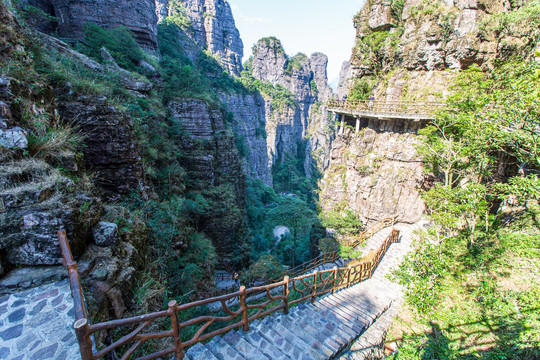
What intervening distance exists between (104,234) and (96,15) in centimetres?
1749

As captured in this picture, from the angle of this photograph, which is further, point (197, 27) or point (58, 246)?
point (197, 27)

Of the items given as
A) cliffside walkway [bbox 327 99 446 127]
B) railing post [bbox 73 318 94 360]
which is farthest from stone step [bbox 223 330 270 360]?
cliffside walkway [bbox 327 99 446 127]

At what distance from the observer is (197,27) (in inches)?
1464

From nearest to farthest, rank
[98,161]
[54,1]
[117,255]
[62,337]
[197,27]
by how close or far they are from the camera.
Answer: [62,337], [117,255], [98,161], [54,1], [197,27]

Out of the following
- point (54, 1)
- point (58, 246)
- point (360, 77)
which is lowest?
point (58, 246)

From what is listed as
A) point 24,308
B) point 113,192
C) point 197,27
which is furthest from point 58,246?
point 197,27

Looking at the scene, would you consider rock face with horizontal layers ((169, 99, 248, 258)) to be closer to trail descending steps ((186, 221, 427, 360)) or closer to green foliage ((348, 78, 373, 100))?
trail descending steps ((186, 221, 427, 360))

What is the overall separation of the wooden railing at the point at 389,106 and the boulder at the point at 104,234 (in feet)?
42.7

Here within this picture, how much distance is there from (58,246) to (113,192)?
383 centimetres

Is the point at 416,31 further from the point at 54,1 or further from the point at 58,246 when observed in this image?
the point at 54,1

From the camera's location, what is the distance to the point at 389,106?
1401cm

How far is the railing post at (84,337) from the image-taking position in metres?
1.56

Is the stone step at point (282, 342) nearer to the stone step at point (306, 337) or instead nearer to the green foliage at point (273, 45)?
the stone step at point (306, 337)

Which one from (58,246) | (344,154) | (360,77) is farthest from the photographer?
(344,154)
